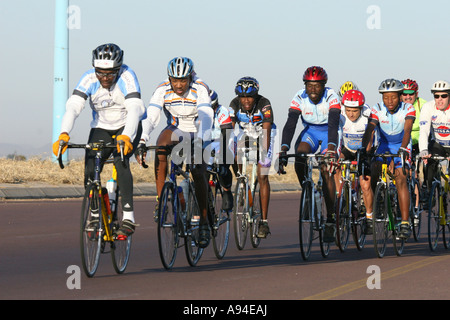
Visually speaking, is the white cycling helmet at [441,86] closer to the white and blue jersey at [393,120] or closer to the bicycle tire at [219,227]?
the white and blue jersey at [393,120]

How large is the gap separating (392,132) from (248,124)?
212cm

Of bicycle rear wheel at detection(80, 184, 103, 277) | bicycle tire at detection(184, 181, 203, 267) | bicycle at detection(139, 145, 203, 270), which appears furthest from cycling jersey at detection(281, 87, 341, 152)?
bicycle rear wheel at detection(80, 184, 103, 277)

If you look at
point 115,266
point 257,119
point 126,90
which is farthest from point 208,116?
point 257,119

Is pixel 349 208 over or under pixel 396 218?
over

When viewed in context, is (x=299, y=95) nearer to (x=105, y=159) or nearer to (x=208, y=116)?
(x=208, y=116)

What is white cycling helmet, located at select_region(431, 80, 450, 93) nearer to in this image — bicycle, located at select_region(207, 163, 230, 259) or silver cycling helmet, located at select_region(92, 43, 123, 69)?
bicycle, located at select_region(207, 163, 230, 259)

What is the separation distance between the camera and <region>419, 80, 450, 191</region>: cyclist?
47.4 feet

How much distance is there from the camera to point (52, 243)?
13.6 meters

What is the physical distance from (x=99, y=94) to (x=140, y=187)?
1851cm

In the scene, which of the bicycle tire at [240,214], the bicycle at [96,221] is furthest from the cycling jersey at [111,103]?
the bicycle tire at [240,214]

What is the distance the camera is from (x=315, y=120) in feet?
41.9

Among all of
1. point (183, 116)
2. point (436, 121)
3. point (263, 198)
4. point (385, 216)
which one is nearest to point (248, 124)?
point (263, 198)

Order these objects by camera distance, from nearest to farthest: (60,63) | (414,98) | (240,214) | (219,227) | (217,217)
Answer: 1. (217,217)
2. (219,227)
3. (240,214)
4. (414,98)
5. (60,63)

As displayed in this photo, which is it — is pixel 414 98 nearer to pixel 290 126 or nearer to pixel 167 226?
pixel 290 126
